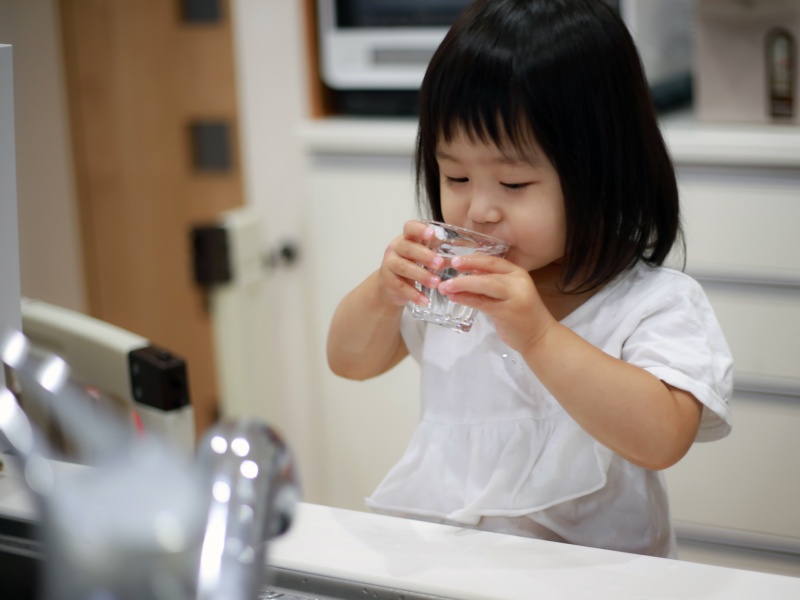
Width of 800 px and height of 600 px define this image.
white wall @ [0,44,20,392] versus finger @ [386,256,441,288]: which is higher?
white wall @ [0,44,20,392]

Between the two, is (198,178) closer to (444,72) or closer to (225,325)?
(225,325)

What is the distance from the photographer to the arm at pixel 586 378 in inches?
27.3

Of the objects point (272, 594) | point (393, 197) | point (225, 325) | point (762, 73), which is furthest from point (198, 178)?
point (272, 594)

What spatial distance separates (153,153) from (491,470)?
1681 mm

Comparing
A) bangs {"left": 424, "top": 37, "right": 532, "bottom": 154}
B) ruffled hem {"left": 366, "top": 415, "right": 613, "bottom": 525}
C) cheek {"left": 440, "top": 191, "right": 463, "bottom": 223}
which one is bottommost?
ruffled hem {"left": 366, "top": 415, "right": 613, "bottom": 525}

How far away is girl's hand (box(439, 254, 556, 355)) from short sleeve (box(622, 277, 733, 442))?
102 mm

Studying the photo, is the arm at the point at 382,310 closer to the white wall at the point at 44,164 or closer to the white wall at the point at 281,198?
the white wall at the point at 281,198

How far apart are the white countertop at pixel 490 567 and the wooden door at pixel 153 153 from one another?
1.71 metres

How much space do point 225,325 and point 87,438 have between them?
1.24m

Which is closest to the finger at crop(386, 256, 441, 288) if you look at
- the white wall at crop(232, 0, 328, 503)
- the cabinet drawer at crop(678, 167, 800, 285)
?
the cabinet drawer at crop(678, 167, 800, 285)

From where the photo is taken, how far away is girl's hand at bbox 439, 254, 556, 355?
0.68 metres

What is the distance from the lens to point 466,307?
721 mm

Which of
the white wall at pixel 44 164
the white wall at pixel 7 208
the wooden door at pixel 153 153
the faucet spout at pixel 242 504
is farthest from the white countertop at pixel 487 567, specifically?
the white wall at pixel 44 164

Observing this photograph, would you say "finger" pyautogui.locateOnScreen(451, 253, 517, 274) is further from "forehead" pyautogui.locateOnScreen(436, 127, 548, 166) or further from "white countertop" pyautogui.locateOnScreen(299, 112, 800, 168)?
"white countertop" pyautogui.locateOnScreen(299, 112, 800, 168)
